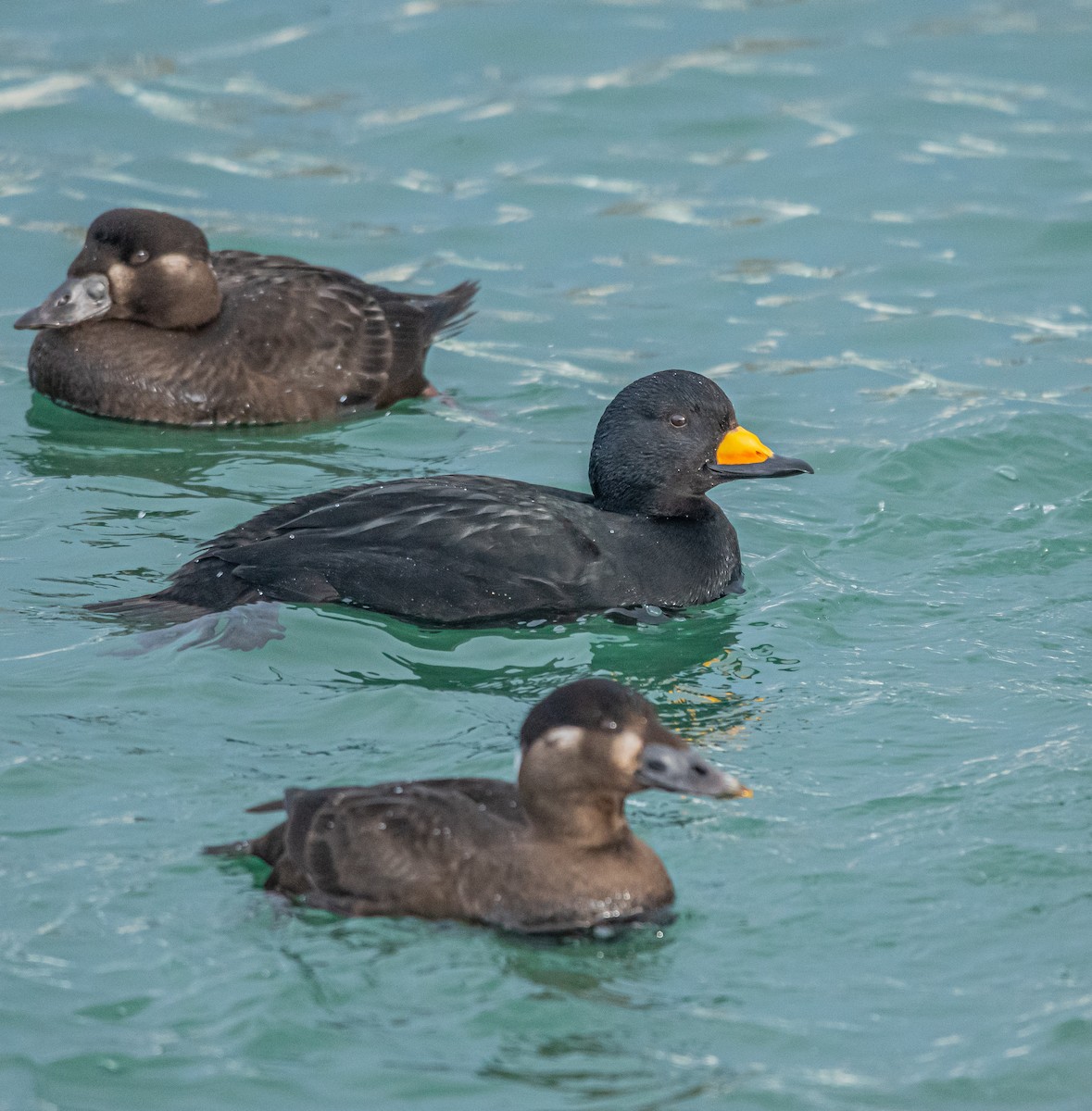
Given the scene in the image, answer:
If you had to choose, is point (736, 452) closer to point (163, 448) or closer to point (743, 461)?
point (743, 461)

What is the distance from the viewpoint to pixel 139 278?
9.85 m

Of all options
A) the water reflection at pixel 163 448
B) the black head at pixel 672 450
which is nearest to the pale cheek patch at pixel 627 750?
the black head at pixel 672 450

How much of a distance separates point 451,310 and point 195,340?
1.42 m

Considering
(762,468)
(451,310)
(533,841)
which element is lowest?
(533,841)

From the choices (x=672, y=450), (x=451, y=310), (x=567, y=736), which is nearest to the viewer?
(x=567, y=736)

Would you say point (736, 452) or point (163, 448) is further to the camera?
point (163, 448)

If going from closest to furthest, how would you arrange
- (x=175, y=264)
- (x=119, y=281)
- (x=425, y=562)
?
1. (x=425, y=562)
2. (x=175, y=264)
3. (x=119, y=281)

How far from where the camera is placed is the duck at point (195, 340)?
980 centimetres

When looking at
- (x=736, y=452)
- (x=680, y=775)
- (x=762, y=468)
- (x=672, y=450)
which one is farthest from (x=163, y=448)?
(x=680, y=775)

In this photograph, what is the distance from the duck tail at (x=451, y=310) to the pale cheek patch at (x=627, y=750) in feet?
17.7

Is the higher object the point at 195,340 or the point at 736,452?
the point at 195,340

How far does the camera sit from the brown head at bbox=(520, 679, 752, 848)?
206 inches

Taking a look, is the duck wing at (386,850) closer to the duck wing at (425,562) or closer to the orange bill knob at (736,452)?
the duck wing at (425,562)

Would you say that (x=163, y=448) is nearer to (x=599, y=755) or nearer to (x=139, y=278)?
(x=139, y=278)
